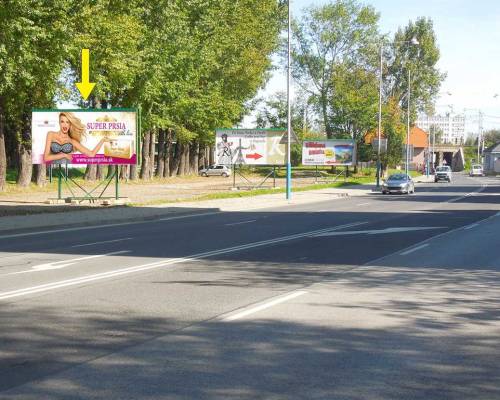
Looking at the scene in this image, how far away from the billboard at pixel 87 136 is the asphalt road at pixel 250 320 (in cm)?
1499

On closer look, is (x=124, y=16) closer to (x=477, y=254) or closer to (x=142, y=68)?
(x=142, y=68)

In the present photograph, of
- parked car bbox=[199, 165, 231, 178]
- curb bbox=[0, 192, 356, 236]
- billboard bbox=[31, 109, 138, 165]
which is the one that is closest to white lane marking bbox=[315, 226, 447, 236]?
curb bbox=[0, 192, 356, 236]

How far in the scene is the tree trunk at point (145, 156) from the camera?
58500 mm

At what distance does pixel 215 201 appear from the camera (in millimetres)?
36875

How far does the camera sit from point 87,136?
31.9 meters

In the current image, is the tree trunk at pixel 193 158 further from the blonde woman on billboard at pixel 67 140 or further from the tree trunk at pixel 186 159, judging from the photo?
the blonde woman on billboard at pixel 67 140

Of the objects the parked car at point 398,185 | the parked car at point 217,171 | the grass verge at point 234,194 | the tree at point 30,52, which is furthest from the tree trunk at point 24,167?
the parked car at point 217,171

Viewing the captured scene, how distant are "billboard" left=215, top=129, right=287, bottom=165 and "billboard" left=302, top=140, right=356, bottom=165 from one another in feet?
34.8

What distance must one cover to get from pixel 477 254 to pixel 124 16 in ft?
103

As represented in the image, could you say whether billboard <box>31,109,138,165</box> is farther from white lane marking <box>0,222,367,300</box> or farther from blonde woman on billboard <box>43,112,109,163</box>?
white lane marking <box>0,222,367,300</box>

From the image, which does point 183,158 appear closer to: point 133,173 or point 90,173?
point 133,173
